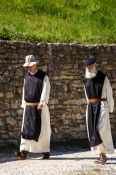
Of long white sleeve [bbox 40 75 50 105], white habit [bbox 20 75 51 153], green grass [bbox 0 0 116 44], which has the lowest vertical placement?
white habit [bbox 20 75 51 153]

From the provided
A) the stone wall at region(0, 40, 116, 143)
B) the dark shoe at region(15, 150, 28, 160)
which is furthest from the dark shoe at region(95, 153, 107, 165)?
the stone wall at region(0, 40, 116, 143)

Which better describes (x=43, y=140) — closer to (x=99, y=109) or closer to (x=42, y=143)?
(x=42, y=143)

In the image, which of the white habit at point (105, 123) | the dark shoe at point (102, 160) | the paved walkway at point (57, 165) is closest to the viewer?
the paved walkway at point (57, 165)

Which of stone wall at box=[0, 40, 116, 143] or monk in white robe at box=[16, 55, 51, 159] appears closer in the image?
monk in white robe at box=[16, 55, 51, 159]

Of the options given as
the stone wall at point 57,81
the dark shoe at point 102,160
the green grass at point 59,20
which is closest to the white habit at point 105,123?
the dark shoe at point 102,160

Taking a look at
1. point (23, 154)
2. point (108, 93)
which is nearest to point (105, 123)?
point (108, 93)

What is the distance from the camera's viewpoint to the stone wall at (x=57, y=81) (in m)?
11.0

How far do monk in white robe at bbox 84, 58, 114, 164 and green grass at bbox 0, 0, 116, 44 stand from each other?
2.94 m

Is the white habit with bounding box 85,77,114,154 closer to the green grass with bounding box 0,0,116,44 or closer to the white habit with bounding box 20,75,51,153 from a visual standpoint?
the white habit with bounding box 20,75,51,153

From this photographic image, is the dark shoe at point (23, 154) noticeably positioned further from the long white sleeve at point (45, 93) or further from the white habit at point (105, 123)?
the white habit at point (105, 123)

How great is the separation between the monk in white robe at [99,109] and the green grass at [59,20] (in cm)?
294

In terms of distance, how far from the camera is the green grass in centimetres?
1247

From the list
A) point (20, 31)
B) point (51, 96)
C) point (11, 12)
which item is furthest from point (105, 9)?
point (51, 96)

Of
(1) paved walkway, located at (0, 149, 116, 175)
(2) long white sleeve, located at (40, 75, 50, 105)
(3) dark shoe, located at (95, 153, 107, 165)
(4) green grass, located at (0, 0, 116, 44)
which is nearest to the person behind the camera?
(1) paved walkway, located at (0, 149, 116, 175)
